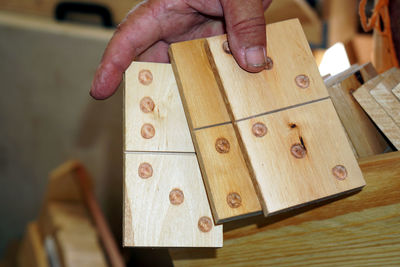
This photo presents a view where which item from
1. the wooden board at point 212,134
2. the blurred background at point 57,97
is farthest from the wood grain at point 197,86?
the blurred background at point 57,97

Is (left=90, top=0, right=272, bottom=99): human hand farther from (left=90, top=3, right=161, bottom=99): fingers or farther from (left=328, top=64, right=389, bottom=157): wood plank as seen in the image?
(left=328, top=64, right=389, bottom=157): wood plank

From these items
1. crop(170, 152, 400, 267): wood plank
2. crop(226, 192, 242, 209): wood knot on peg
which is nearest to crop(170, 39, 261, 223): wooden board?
crop(226, 192, 242, 209): wood knot on peg

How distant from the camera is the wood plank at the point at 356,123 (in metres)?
0.60

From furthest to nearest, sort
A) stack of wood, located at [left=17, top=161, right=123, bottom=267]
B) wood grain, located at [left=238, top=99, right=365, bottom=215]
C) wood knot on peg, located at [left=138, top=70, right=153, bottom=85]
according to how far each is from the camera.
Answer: stack of wood, located at [left=17, top=161, right=123, bottom=267], wood knot on peg, located at [left=138, top=70, right=153, bottom=85], wood grain, located at [left=238, top=99, right=365, bottom=215]

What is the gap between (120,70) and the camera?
0.68 m

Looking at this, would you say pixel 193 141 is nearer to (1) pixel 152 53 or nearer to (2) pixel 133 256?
(1) pixel 152 53

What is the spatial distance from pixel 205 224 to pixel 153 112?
180 millimetres

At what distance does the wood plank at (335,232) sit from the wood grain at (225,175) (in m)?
0.10

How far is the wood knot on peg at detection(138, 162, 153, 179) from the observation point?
58 cm

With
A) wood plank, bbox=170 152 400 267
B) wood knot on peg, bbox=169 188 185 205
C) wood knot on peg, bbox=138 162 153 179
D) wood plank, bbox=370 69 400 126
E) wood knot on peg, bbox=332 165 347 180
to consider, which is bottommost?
wood plank, bbox=170 152 400 267

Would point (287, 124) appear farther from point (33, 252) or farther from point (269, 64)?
point (33, 252)

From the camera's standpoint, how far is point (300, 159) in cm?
53

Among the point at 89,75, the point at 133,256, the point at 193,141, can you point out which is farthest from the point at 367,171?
the point at 89,75

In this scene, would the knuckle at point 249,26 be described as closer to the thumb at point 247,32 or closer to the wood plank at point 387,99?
the thumb at point 247,32
